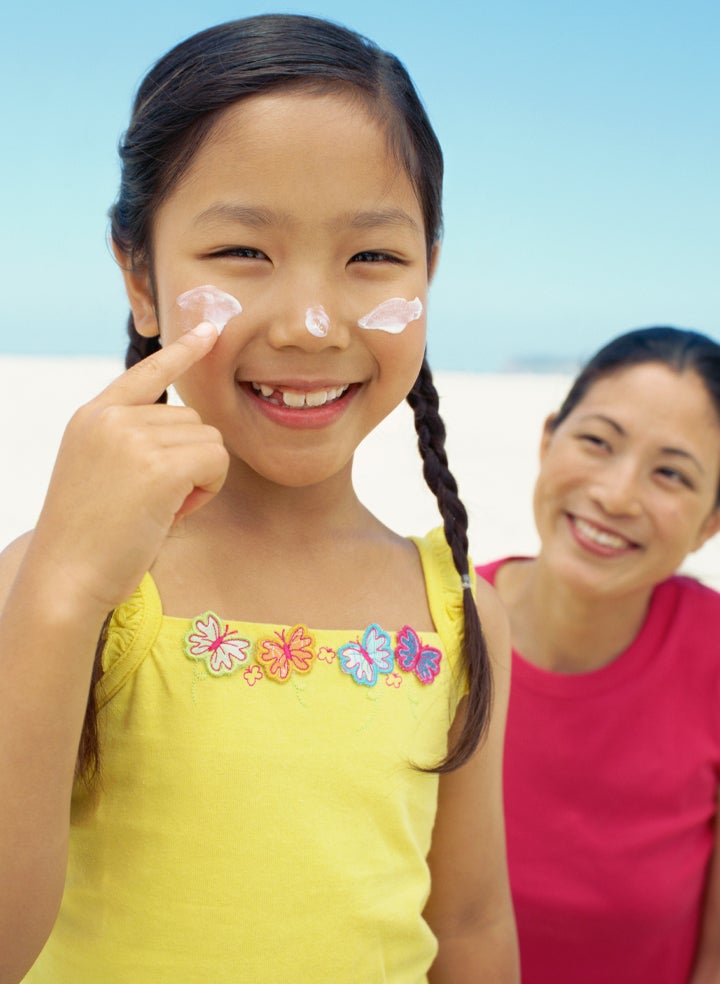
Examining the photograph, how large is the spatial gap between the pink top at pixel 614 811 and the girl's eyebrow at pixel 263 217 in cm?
166

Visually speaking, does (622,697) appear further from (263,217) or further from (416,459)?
(416,459)

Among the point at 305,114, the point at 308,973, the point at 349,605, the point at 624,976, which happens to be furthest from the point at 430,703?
the point at 624,976

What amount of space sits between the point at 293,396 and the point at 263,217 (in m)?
0.26

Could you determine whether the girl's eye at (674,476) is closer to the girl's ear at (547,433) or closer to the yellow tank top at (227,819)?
the girl's ear at (547,433)

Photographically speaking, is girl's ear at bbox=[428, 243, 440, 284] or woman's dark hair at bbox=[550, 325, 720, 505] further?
woman's dark hair at bbox=[550, 325, 720, 505]

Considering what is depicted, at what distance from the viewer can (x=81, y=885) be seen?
1.55 metres

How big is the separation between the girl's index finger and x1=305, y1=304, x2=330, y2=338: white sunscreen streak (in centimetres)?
13

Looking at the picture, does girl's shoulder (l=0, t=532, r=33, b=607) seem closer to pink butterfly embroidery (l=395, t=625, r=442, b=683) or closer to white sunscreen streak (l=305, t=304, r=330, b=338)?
white sunscreen streak (l=305, t=304, r=330, b=338)

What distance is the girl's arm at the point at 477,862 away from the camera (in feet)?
6.07

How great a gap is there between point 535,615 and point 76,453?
193 centimetres

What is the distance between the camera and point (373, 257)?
1.61m

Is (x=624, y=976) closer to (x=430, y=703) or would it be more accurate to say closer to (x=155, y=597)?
(x=430, y=703)

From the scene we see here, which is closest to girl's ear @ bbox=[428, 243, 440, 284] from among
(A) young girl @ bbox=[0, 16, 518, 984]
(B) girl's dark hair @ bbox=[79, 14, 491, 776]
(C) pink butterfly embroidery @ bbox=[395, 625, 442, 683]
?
(B) girl's dark hair @ bbox=[79, 14, 491, 776]

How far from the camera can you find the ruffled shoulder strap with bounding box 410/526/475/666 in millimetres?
1784
